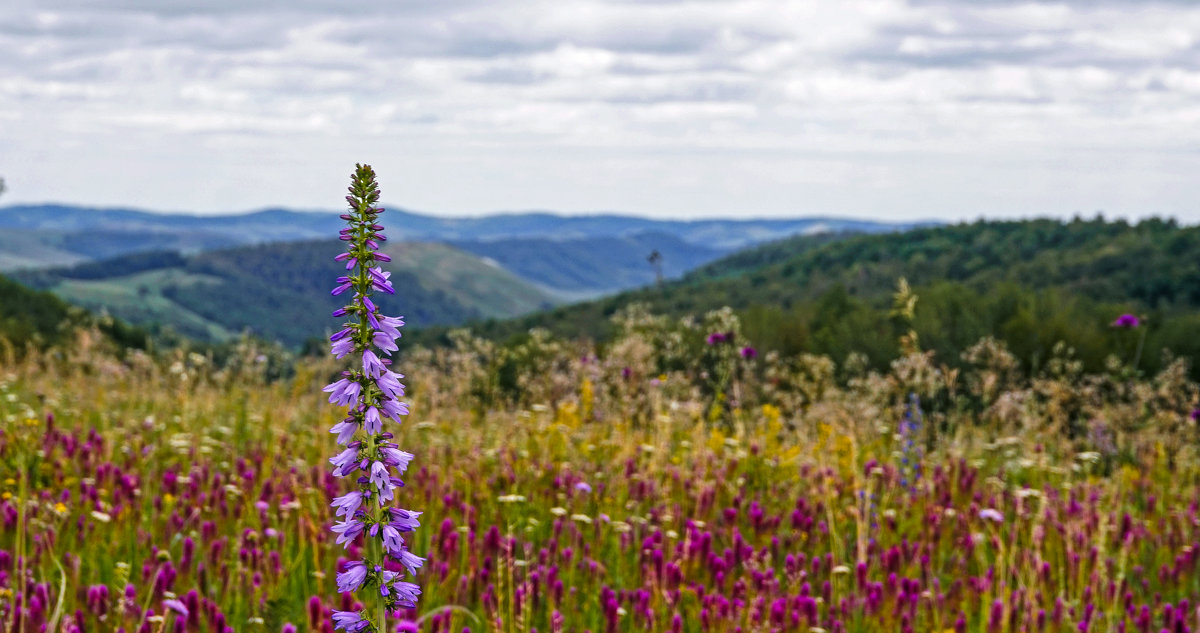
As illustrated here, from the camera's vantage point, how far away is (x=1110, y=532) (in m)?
6.15

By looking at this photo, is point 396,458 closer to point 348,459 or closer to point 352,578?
point 348,459

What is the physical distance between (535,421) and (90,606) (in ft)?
14.0

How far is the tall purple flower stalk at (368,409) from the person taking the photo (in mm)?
1545

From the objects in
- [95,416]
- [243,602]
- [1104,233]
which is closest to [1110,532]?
[243,602]

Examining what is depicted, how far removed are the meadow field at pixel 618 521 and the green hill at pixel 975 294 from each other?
6.40 m

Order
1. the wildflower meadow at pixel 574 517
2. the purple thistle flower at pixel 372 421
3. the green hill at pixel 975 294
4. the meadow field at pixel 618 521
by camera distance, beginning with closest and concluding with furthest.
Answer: the purple thistle flower at pixel 372 421 → the wildflower meadow at pixel 574 517 → the meadow field at pixel 618 521 → the green hill at pixel 975 294

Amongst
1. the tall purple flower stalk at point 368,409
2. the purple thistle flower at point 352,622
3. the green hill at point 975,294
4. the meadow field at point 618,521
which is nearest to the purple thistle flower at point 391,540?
the tall purple flower stalk at point 368,409

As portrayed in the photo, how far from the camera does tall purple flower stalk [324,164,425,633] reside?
5.07 ft

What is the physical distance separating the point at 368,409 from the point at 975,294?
23887 mm

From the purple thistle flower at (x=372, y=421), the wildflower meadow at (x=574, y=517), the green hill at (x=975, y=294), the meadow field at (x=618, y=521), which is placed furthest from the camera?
the green hill at (x=975, y=294)

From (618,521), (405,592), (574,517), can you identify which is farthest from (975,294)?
(405,592)

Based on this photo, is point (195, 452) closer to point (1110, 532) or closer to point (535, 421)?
point (535, 421)

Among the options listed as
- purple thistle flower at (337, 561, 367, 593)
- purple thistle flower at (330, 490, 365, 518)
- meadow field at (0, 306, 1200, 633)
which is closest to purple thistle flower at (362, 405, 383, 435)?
purple thistle flower at (330, 490, 365, 518)

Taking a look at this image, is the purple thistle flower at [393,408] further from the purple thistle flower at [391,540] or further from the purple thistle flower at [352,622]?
the purple thistle flower at [352,622]
